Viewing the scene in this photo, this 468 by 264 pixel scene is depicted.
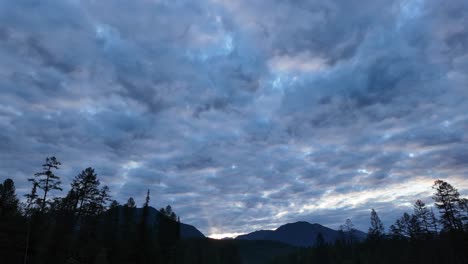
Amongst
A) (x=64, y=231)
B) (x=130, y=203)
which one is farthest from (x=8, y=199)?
(x=130, y=203)

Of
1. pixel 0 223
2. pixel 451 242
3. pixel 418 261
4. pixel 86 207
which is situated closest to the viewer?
pixel 0 223

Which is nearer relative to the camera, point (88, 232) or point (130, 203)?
point (88, 232)

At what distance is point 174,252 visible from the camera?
101625 mm

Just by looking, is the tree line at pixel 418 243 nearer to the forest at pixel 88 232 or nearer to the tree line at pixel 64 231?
the forest at pixel 88 232

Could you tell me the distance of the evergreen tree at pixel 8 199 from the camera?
174ft

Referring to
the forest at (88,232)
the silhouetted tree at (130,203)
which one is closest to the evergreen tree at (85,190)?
the forest at (88,232)

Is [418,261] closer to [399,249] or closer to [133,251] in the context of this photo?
[399,249]

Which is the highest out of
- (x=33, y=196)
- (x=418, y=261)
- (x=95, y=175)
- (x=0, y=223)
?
(x=95, y=175)

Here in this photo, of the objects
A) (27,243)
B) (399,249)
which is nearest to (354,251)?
(399,249)

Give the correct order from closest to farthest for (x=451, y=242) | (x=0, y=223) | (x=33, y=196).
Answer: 1. (x=0, y=223)
2. (x=33, y=196)
3. (x=451, y=242)

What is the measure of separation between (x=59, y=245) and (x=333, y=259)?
119m

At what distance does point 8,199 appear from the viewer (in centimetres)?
5462

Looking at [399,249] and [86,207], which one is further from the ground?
[86,207]

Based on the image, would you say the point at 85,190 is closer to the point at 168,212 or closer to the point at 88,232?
the point at 88,232
